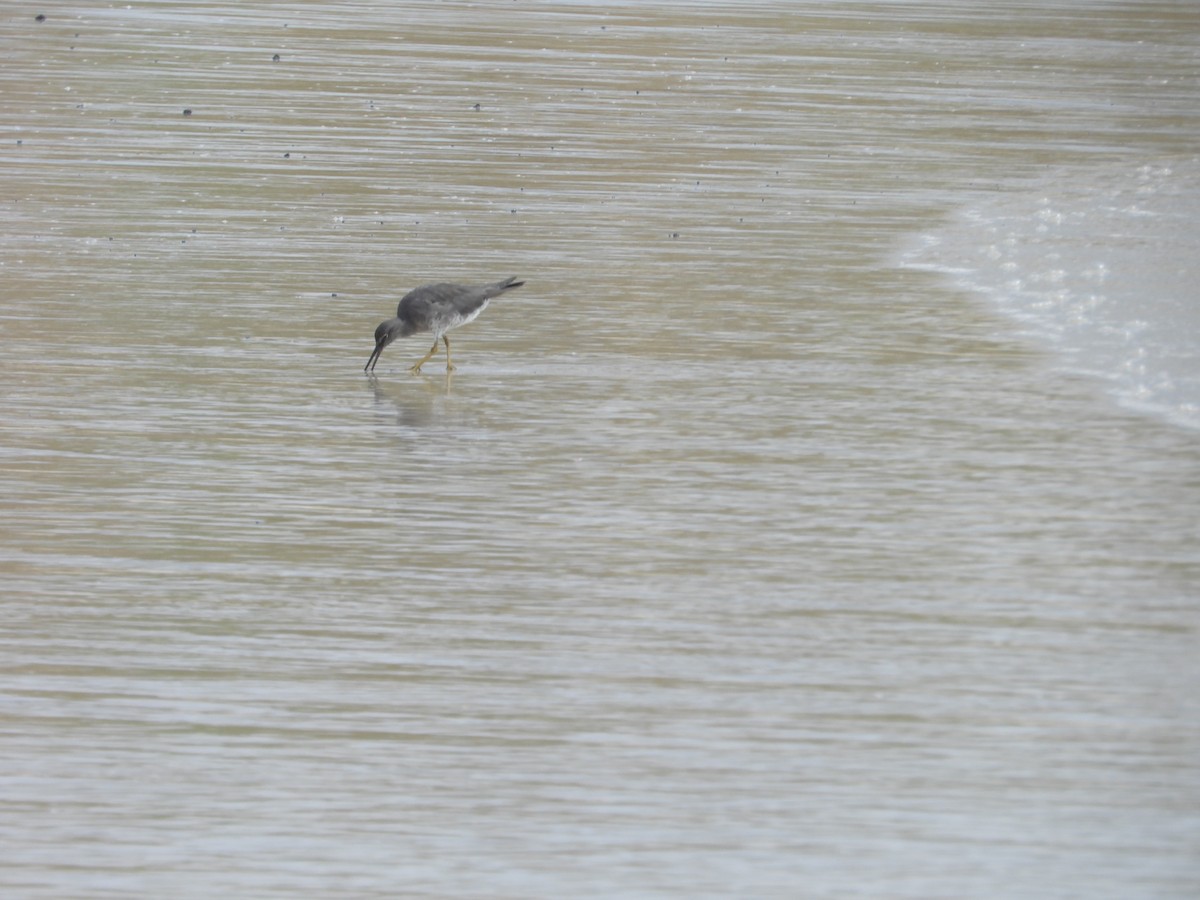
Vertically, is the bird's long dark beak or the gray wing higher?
the gray wing

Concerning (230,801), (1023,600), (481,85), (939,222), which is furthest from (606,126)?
(230,801)

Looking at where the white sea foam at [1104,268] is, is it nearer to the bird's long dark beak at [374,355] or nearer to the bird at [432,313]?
the bird at [432,313]

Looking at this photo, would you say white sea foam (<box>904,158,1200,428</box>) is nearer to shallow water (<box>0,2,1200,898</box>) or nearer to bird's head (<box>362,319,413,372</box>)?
shallow water (<box>0,2,1200,898</box>)

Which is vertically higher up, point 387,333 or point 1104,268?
point 1104,268

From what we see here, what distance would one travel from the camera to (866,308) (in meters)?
11.7

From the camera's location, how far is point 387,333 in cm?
1032

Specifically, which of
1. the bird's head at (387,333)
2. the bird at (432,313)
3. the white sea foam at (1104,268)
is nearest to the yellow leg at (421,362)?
the bird at (432,313)

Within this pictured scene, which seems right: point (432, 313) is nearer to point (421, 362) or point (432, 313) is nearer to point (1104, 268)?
point (421, 362)

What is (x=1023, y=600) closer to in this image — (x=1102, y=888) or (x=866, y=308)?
(x=1102, y=888)

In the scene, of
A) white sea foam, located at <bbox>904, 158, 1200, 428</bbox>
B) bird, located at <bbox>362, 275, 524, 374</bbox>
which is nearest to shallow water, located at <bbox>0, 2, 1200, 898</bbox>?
white sea foam, located at <bbox>904, 158, 1200, 428</bbox>

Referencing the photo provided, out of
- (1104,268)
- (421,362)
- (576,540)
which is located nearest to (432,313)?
(421,362)

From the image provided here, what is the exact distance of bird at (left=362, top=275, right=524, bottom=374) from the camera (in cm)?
1034

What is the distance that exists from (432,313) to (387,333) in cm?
21

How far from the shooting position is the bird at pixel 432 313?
1034 cm
